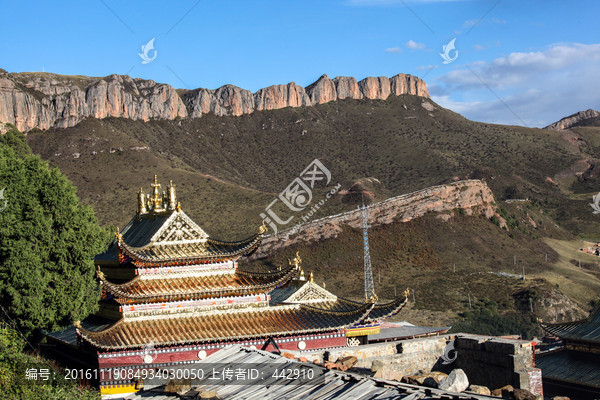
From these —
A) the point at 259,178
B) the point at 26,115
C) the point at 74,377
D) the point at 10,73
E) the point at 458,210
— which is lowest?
the point at 74,377

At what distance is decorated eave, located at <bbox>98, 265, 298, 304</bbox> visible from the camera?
21.0 m

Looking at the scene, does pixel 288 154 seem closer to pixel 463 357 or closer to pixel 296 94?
pixel 296 94

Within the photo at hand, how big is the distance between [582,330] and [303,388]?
44.6ft

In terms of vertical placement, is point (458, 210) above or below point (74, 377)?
above

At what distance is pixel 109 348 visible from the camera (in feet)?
64.7

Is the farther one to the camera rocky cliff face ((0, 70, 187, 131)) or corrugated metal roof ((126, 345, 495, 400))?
rocky cliff face ((0, 70, 187, 131))

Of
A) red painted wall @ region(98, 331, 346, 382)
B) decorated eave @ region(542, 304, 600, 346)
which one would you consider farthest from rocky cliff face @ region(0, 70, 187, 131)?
decorated eave @ region(542, 304, 600, 346)

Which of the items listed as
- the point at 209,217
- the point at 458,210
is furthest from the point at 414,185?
the point at 209,217

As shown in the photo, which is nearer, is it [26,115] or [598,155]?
[26,115]

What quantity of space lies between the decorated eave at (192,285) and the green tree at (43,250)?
2.44 meters

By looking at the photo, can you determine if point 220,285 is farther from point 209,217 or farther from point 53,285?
point 209,217

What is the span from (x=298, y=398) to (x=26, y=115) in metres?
127
